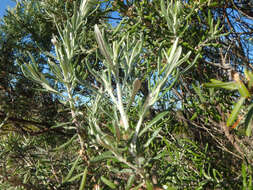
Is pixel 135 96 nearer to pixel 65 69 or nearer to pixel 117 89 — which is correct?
pixel 117 89

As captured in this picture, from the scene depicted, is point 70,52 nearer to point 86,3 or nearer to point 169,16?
point 86,3

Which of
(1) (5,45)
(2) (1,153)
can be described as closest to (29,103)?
(1) (5,45)

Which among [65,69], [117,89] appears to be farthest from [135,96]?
[65,69]

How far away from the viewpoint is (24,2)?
213 centimetres

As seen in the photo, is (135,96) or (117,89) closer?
(117,89)

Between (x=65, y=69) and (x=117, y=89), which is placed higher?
(x=65, y=69)

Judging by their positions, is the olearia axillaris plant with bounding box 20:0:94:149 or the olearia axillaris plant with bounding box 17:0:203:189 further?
the olearia axillaris plant with bounding box 20:0:94:149

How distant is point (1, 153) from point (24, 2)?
1944mm

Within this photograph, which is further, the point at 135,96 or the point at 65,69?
the point at 135,96

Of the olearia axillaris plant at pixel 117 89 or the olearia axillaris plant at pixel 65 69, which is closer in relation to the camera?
the olearia axillaris plant at pixel 117 89

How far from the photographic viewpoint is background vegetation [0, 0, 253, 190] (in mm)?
542

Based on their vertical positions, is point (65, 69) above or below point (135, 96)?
above

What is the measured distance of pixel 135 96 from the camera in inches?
29.9

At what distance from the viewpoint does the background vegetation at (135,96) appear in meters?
0.54
